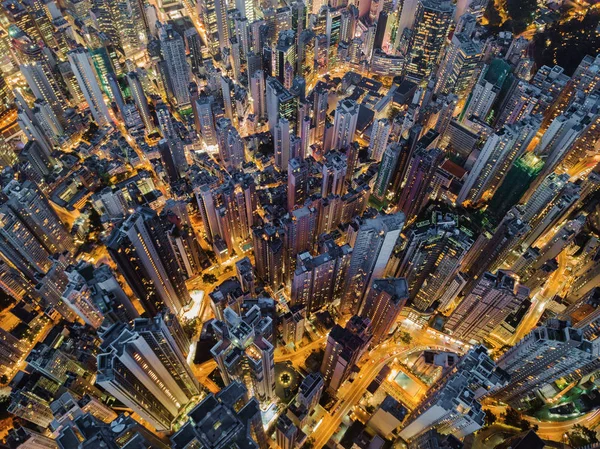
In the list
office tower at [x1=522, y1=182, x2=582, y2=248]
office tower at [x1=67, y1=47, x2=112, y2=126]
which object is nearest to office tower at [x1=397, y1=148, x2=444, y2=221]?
office tower at [x1=522, y1=182, x2=582, y2=248]

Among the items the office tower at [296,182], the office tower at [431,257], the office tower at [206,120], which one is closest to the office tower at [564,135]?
the office tower at [431,257]

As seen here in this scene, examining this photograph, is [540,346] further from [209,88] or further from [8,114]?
[8,114]

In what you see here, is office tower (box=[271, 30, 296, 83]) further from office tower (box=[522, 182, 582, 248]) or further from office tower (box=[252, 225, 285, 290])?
office tower (box=[522, 182, 582, 248])

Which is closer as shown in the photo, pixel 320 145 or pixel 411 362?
pixel 411 362

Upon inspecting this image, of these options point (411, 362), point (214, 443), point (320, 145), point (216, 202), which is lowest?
point (411, 362)

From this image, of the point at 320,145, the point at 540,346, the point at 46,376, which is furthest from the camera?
the point at 320,145

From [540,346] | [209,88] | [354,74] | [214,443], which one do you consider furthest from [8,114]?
[540,346]

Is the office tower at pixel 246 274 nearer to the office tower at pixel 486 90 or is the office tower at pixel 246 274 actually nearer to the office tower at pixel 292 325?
the office tower at pixel 292 325
